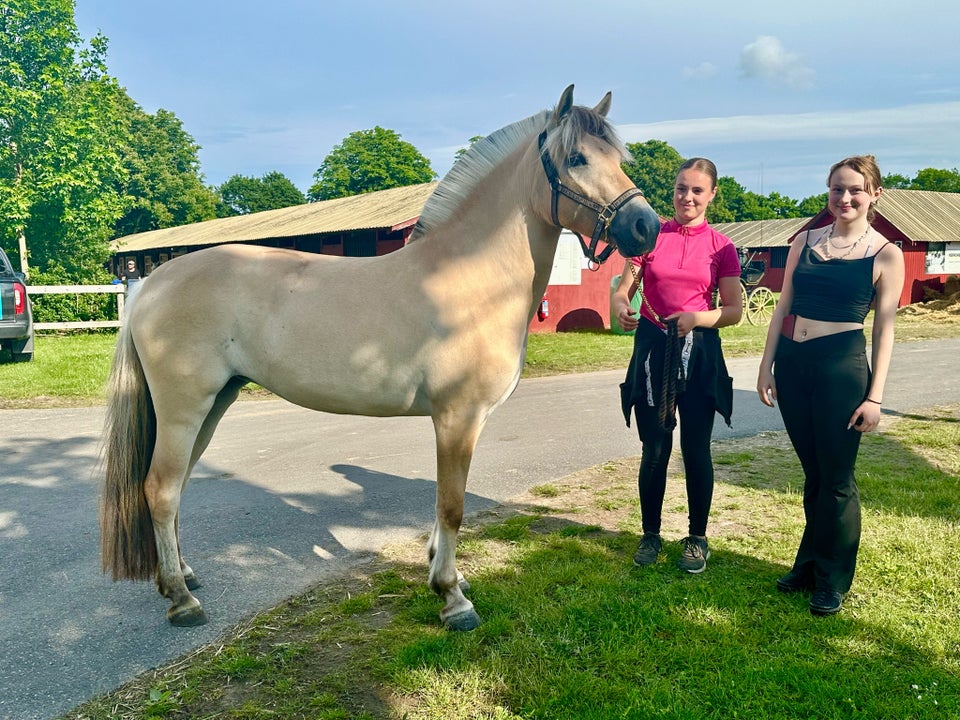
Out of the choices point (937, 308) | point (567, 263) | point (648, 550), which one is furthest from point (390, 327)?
Answer: point (937, 308)

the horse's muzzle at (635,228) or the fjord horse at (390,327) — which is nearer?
the horse's muzzle at (635,228)

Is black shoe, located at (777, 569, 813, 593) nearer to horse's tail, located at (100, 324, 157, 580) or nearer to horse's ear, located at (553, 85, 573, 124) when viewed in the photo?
horse's ear, located at (553, 85, 573, 124)

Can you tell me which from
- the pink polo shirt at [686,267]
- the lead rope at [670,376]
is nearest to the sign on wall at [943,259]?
the pink polo shirt at [686,267]

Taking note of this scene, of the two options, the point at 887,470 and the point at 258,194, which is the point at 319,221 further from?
the point at 258,194

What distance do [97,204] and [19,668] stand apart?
74.5 ft

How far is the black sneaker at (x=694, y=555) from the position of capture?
3.81 m

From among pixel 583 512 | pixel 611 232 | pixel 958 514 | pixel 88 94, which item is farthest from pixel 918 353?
pixel 88 94

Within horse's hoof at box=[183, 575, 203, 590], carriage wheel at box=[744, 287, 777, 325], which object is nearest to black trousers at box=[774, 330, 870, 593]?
horse's hoof at box=[183, 575, 203, 590]

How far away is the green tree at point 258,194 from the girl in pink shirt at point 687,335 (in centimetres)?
7845

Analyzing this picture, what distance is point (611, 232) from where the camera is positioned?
3076 millimetres

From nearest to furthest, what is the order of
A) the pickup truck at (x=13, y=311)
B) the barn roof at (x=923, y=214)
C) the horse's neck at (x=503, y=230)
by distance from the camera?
the horse's neck at (x=503, y=230) < the pickup truck at (x=13, y=311) < the barn roof at (x=923, y=214)

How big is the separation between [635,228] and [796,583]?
217cm

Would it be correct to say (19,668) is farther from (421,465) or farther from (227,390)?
(421,465)

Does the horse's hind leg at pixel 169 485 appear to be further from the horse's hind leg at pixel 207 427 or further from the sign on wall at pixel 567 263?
the sign on wall at pixel 567 263
